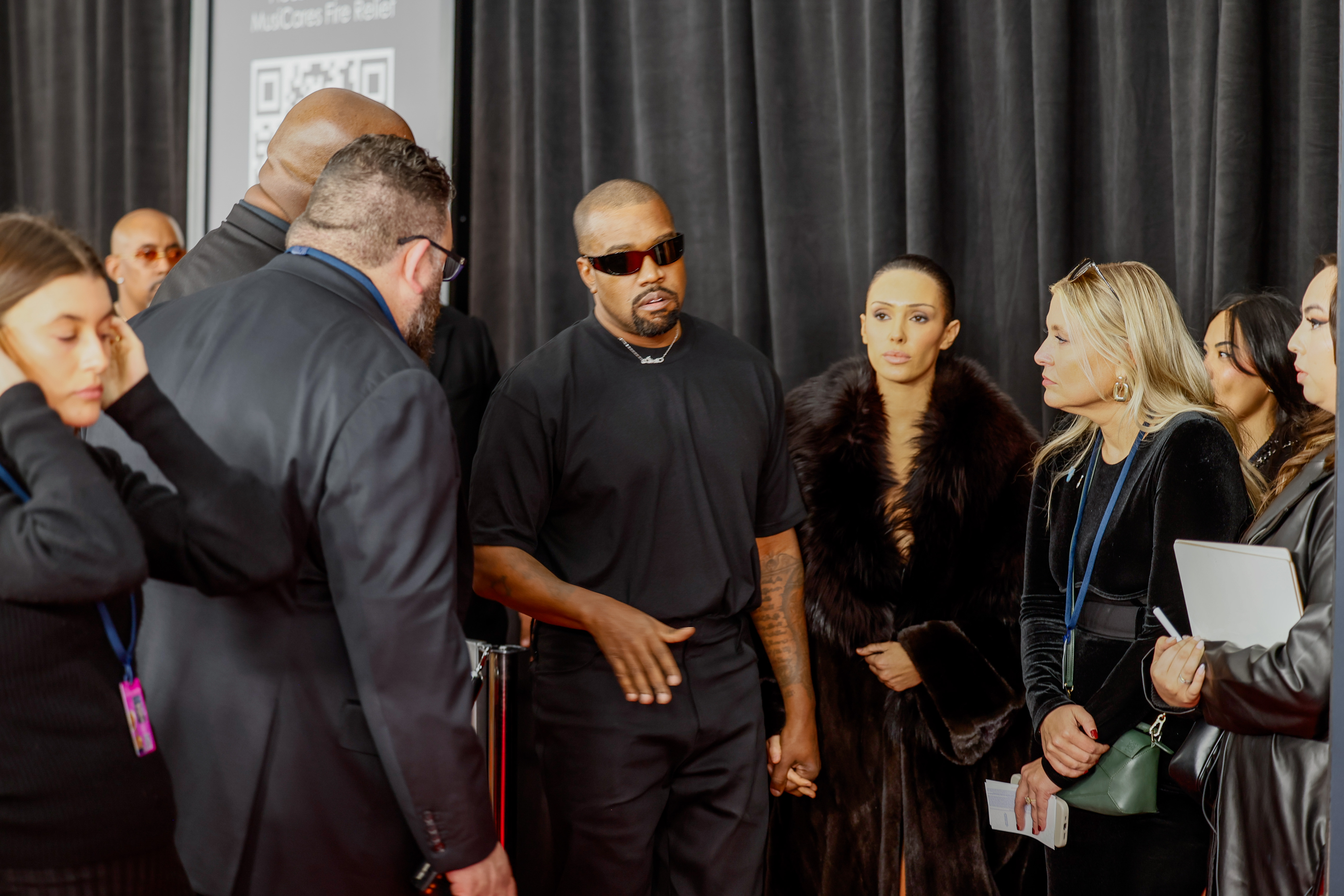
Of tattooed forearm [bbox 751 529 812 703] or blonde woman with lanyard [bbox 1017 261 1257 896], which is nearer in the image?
blonde woman with lanyard [bbox 1017 261 1257 896]

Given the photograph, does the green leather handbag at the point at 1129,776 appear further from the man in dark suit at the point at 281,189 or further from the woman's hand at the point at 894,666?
the man in dark suit at the point at 281,189

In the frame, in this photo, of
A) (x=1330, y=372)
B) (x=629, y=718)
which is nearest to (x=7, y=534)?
(x=629, y=718)

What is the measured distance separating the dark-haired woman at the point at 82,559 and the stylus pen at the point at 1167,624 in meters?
1.35

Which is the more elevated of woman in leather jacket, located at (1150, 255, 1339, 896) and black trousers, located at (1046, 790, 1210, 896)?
woman in leather jacket, located at (1150, 255, 1339, 896)

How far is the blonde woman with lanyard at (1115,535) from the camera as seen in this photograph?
198 centimetres

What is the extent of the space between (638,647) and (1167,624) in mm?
869

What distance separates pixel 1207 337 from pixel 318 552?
1.90 meters

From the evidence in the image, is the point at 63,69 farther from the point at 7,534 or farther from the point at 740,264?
the point at 7,534

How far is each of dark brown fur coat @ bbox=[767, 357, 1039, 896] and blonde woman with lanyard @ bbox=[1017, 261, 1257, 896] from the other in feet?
0.64

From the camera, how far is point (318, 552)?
55.2 inches

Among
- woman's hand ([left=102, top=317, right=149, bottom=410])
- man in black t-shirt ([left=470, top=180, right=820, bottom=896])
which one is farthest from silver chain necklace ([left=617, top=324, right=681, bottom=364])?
woman's hand ([left=102, top=317, right=149, bottom=410])

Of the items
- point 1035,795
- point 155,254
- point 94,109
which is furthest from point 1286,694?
point 94,109

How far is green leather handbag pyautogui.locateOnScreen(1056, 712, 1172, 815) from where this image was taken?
6.44 ft

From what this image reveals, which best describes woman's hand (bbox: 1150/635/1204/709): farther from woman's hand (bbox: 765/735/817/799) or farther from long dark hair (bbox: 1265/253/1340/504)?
woman's hand (bbox: 765/735/817/799)
